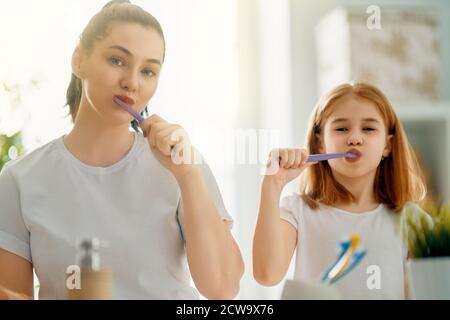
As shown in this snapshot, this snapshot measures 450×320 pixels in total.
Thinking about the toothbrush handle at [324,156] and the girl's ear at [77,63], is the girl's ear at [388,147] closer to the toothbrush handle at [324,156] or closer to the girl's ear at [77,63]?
the toothbrush handle at [324,156]

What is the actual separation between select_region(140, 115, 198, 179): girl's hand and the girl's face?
0.67 feet

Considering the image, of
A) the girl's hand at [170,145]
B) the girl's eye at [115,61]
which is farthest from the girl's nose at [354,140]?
the girl's eye at [115,61]

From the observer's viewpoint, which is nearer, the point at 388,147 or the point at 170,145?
the point at 170,145

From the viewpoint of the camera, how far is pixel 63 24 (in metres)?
0.90

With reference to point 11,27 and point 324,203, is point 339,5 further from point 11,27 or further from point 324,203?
point 11,27

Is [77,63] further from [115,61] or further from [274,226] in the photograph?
[274,226]

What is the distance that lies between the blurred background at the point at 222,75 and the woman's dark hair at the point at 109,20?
0.8 inches

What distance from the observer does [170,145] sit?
0.75m

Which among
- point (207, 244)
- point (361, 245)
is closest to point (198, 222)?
point (207, 244)

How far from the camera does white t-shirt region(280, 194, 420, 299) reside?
827mm

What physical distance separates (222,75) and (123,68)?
18 centimetres

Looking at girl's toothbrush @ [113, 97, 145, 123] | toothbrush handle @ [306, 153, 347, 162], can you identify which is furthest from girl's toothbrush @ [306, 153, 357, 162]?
girl's toothbrush @ [113, 97, 145, 123]

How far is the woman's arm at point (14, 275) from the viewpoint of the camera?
0.83m

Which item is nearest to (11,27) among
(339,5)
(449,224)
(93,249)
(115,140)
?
(115,140)
